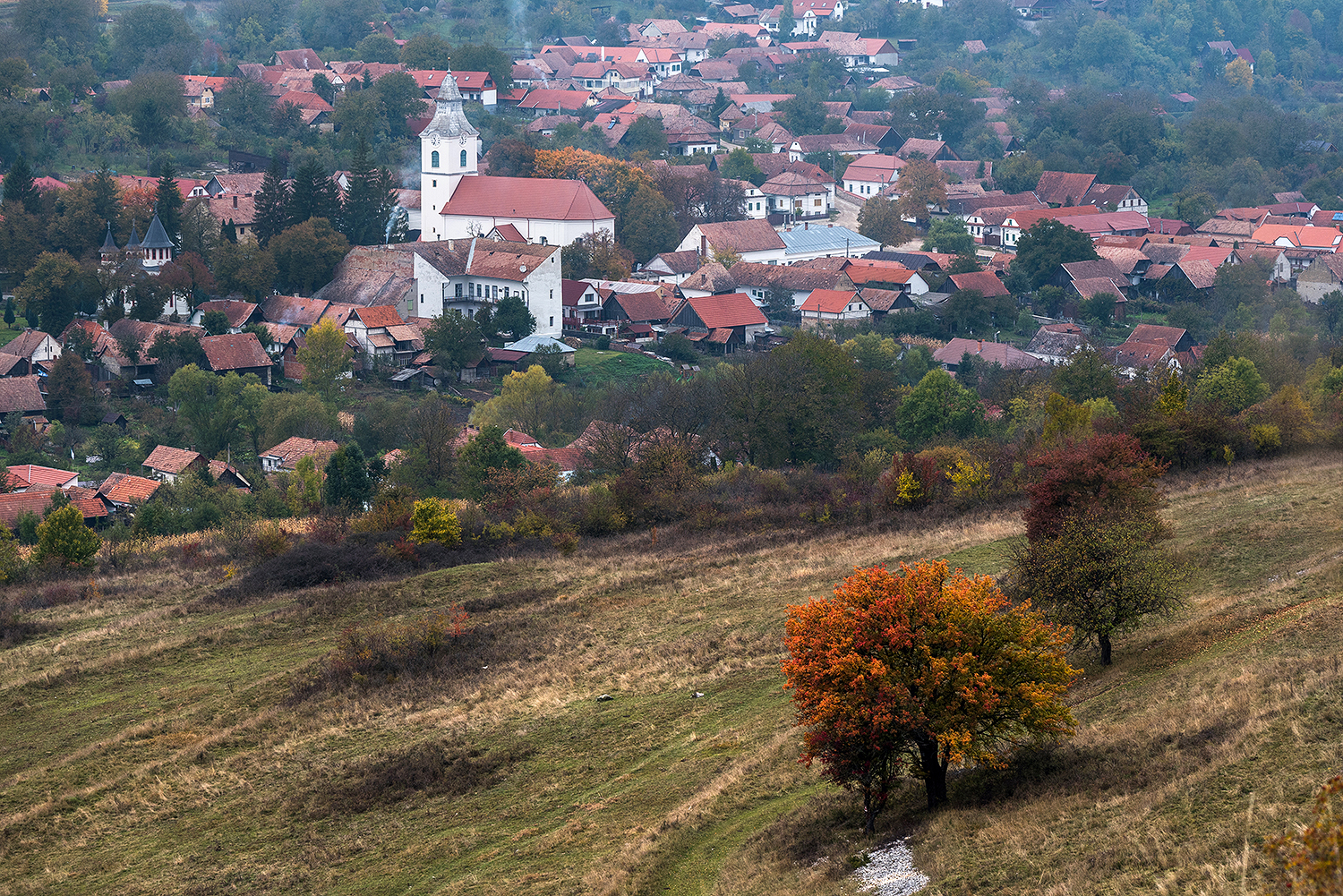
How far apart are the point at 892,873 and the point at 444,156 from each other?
57.3 metres

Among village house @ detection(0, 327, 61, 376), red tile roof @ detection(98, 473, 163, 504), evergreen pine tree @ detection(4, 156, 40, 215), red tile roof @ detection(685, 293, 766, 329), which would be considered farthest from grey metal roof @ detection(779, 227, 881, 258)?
red tile roof @ detection(98, 473, 163, 504)

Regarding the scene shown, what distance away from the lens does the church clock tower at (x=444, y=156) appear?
209 ft

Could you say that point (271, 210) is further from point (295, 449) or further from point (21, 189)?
point (295, 449)

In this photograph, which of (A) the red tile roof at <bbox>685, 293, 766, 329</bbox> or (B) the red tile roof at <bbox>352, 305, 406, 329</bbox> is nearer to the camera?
(B) the red tile roof at <bbox>352, 305, 406, 329</bbox>

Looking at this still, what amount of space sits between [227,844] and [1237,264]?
5795 centimetres

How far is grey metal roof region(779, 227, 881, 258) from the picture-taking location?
67.4m

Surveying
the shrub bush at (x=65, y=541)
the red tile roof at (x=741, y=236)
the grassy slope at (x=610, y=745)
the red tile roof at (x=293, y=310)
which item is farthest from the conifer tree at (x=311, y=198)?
the grassy slope at (x=610, y=745)

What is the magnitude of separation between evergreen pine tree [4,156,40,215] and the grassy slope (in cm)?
3633

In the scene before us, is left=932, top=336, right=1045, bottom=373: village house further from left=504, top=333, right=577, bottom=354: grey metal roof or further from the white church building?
the white church building

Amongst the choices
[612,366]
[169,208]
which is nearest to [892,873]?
[612,366]

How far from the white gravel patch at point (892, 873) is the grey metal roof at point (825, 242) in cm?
5677

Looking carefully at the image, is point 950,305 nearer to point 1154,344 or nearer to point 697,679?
point 1154,344

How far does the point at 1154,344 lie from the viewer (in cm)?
4919

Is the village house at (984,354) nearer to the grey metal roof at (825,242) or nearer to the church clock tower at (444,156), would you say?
the grey metal roof at (825,242)
